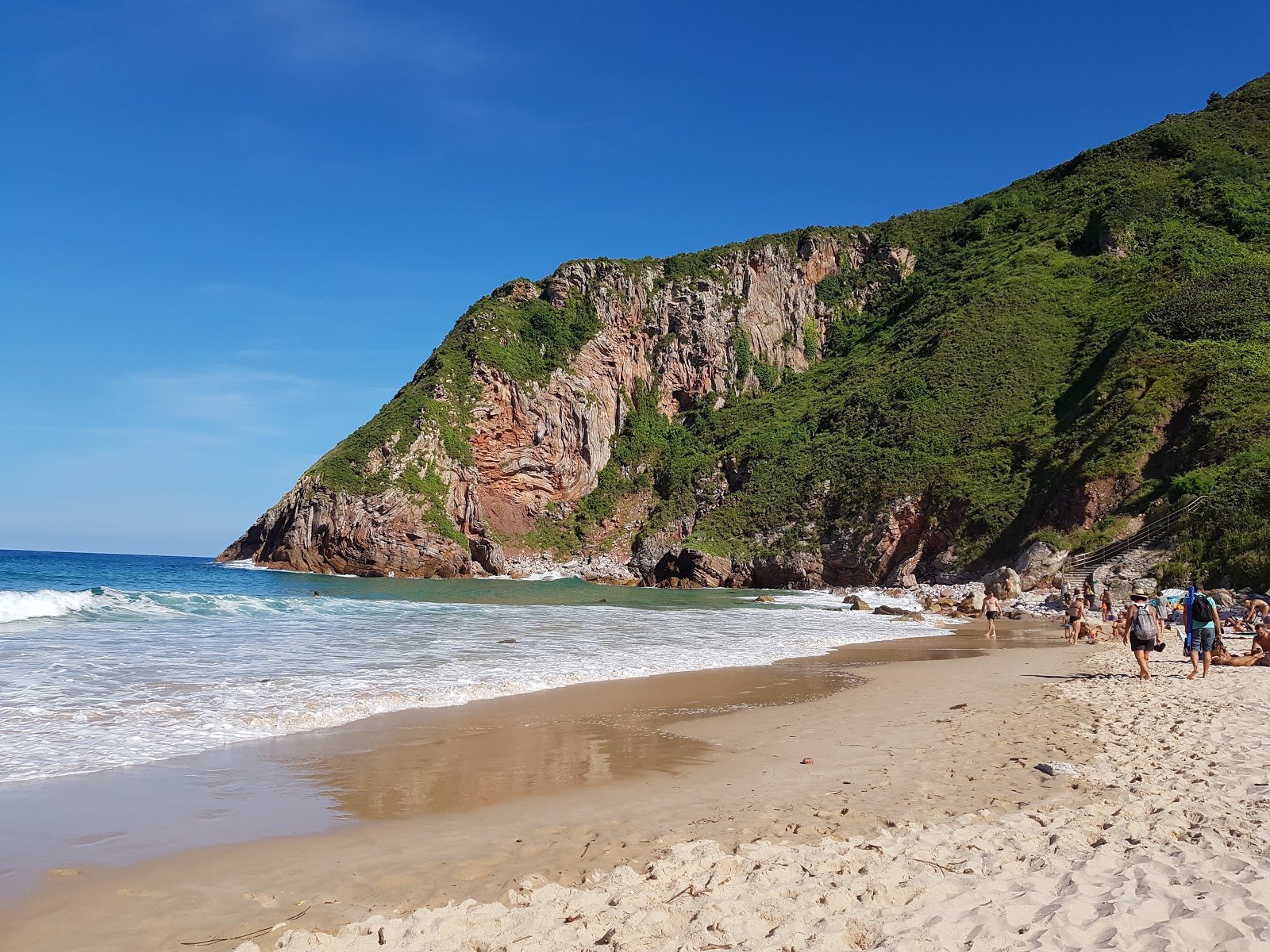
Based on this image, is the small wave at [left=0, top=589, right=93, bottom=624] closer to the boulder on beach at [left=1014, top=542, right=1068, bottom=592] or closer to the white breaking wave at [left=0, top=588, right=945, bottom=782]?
the white breaking wave at [left=0, top=588, right=945, bottom=782]

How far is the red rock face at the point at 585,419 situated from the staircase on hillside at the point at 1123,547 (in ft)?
52.5

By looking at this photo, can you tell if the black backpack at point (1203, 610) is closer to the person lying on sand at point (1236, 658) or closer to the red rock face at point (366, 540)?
the person lying on sand at point (1236, 658)

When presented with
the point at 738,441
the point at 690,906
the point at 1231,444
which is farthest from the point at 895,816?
the point at 738,441

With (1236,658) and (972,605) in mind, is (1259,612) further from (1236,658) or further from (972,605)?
(972,605)

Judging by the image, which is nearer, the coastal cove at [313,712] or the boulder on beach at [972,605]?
the coastal cove at [313,712]

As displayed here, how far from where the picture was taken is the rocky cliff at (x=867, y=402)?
1625 inches

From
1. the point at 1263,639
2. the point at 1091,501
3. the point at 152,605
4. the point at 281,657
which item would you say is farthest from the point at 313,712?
the point at 1091,501

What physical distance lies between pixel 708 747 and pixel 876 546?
46.9 meters

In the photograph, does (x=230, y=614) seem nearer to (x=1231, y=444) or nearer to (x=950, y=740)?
(x=950, y=740)

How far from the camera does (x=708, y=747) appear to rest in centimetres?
838

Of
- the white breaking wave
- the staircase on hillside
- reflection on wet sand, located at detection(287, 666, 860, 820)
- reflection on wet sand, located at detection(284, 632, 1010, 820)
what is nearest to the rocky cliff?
the staircase on hillside

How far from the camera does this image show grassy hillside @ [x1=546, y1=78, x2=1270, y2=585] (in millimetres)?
37938

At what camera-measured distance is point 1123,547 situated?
33.7 meters

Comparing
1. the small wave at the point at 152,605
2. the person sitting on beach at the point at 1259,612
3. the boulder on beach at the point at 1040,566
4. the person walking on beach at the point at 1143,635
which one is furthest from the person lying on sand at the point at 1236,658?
Answer: the boulder on beach at the point at 1040,566
